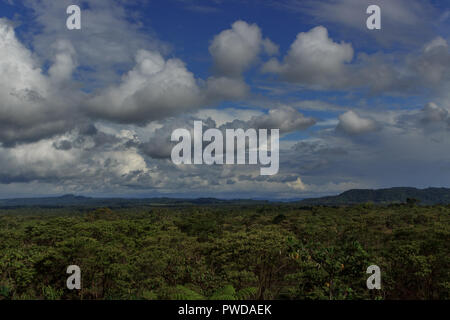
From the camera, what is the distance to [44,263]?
31.5 meters

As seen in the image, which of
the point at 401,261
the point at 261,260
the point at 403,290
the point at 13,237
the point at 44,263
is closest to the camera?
the point at 261,260

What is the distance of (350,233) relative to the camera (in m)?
62.1

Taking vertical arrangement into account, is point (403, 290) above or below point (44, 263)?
below

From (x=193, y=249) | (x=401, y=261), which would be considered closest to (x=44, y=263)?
(x=193, y=249)

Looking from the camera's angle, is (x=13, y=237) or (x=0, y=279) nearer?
(x=0, y=279)
